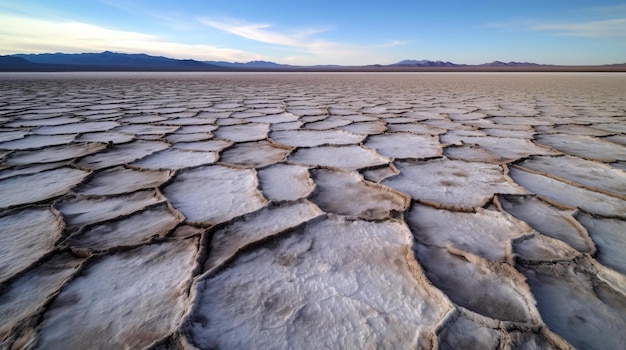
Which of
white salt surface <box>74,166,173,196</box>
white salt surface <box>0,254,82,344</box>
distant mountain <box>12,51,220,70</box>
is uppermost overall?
white salt surface <box>0,254,82,344</box>

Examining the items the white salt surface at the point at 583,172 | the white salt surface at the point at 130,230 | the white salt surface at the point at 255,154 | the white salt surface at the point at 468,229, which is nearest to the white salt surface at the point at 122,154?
the white salt surface at the point at 255,154

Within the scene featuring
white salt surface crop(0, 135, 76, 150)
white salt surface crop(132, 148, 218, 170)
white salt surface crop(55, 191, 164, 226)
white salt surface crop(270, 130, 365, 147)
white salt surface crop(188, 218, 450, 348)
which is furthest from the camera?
white salt surface crop(270, 130, 365, 147)

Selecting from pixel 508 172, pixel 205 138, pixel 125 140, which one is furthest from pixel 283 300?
pixel 125 140

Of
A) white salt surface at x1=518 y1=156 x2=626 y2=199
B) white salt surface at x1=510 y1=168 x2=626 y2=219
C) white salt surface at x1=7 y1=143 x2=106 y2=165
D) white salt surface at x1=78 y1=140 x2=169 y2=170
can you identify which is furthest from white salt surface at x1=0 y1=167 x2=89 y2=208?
white salt surface at x1=518 y1=156 x2=626 y2=199

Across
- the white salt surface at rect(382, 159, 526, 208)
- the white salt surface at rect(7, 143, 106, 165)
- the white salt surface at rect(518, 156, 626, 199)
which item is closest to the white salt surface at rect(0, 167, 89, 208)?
the white salt surface at rect(7, 143, 106, 165)

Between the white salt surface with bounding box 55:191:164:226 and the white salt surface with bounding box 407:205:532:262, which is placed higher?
the white salt surface with bounding box 407:205:532:262

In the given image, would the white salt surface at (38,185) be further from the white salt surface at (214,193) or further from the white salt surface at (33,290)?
the white salt surface at (33,290)

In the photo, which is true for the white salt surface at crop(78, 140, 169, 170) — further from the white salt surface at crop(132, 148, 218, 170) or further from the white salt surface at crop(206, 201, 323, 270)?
the white salt surface at crop(206, 201, 323, 270)

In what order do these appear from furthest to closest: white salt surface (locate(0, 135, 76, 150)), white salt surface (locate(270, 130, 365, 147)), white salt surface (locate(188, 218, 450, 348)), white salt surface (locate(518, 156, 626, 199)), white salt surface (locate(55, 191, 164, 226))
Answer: white salt surface (locate(270, 130, 365, 147))
white salt surface (locate(0, 135, 76, 150))
white salt surface (locate(518, 156, 626, 199))
white salt surface (locate(55, 191, 164, 226))
white salt surface (locate(188, 218, 450, 348))

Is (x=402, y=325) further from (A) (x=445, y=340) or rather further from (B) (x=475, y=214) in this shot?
(B) (x=475, y=214)

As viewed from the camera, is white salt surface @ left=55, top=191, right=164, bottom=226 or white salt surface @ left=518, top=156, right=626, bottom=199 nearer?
white salt surface @ left=55, top=191, right=164, bottom=226
